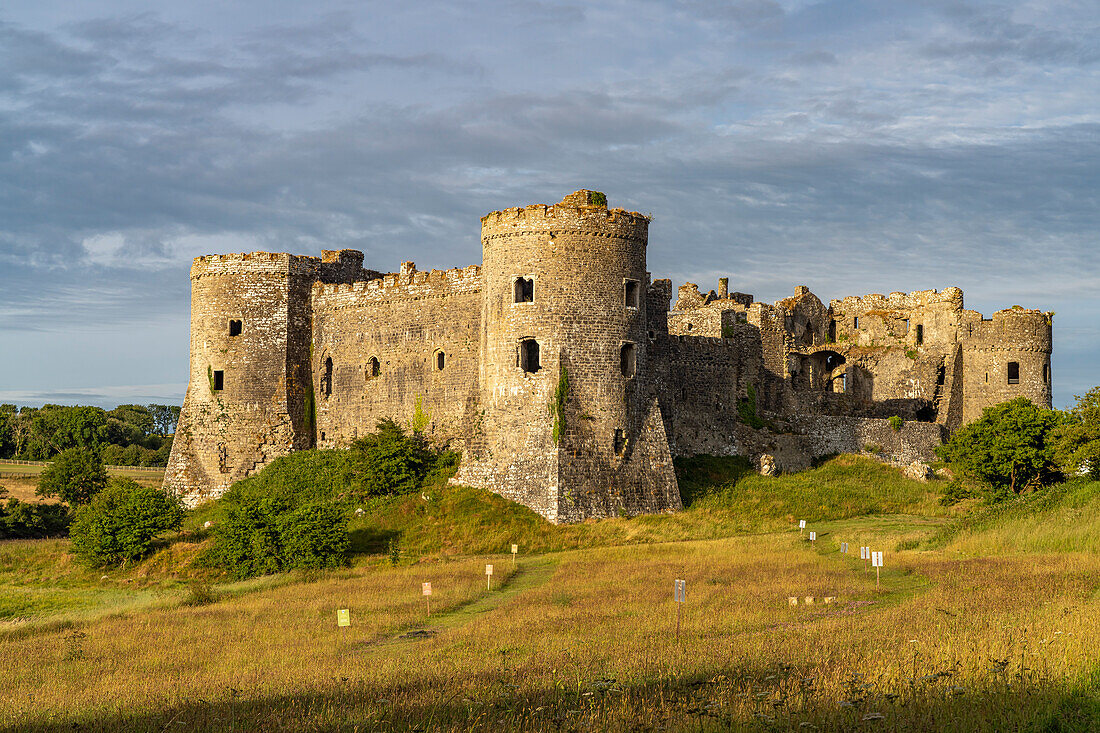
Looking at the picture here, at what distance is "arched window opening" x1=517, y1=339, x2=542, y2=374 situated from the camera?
127ft

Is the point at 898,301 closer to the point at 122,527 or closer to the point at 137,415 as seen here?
the point at 122,527

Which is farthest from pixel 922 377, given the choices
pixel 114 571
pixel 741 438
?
pixel 114 571

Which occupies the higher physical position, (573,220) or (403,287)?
(573,220)

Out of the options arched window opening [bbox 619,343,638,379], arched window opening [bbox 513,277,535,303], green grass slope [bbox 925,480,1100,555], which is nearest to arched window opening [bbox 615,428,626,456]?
arched window opening [bbox 619,343,638,379]

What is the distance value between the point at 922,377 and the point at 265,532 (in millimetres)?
34183

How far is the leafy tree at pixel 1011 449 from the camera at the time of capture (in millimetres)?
40250

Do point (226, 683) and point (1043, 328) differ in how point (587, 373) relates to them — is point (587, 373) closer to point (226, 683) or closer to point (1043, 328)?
point (226, 683)

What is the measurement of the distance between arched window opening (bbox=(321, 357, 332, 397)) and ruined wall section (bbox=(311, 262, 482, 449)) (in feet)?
0.14

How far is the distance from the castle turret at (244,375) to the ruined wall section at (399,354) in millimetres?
895

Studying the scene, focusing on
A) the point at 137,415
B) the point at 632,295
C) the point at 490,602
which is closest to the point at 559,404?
the point at 632,295

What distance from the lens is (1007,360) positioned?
53.3 m

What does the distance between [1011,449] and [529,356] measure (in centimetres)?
1816

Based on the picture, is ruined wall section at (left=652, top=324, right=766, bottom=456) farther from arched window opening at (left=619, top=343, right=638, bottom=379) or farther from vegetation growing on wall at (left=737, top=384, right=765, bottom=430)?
arched window opening at (left=619, top=343, right=638, bottom=379)

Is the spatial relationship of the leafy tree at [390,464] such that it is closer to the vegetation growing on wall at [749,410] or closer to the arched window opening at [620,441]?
the arched window opening at [620,441]
